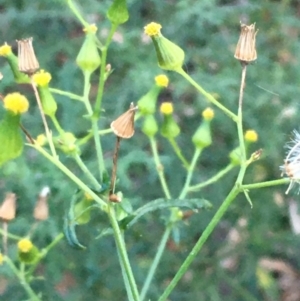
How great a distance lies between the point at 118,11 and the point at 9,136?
236 millimetres

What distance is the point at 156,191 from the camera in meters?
1.43

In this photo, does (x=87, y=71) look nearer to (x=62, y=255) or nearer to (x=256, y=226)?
(x=62, y=255)

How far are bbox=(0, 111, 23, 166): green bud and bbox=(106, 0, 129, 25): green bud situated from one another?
22 centimetres

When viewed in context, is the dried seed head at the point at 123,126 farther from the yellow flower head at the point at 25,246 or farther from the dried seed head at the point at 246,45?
the yellow flower head at the point at 25,246

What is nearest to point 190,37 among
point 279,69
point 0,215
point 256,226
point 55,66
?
point 279,69

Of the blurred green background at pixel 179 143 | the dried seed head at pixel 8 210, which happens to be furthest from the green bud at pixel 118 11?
the blurred green background at pixel 179 143

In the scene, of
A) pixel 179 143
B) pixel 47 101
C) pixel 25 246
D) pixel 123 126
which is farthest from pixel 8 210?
pixel 179 143

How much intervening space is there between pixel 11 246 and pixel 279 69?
2.32 ft

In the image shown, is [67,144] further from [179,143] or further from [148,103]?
[179,143]

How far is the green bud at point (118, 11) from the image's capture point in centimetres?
76

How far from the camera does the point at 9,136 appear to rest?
637mm

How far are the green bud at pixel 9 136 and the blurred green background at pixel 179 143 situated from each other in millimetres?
533

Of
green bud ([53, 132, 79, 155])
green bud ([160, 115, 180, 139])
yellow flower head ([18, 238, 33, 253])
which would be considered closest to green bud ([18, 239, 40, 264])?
yellow flower head ([18, 238, 33, 253])

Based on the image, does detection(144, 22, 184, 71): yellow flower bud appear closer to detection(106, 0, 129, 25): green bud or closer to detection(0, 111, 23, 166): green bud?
detection(106, 0, 129, 25): green bud
